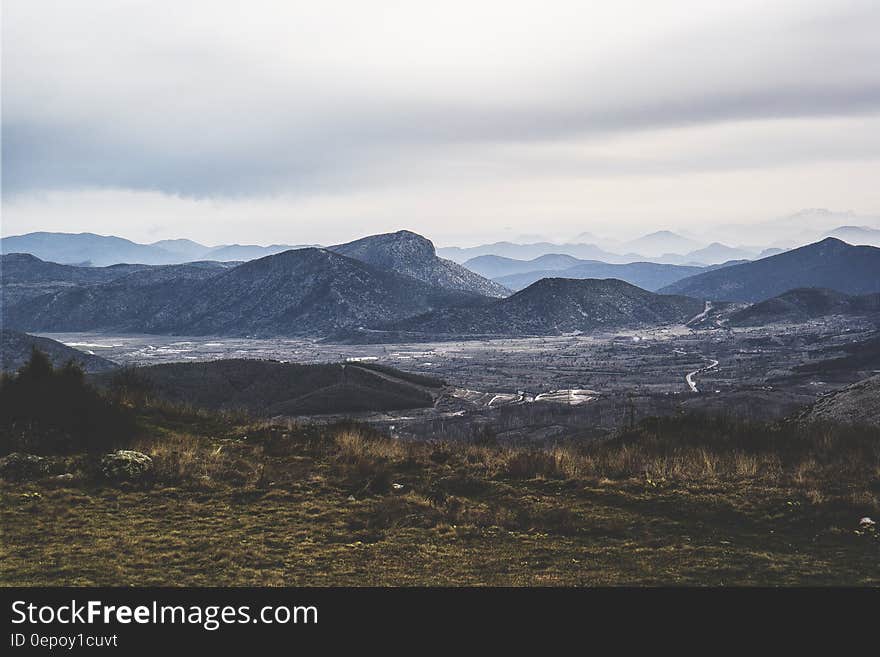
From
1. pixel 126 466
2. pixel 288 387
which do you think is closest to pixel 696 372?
pixel 288 387

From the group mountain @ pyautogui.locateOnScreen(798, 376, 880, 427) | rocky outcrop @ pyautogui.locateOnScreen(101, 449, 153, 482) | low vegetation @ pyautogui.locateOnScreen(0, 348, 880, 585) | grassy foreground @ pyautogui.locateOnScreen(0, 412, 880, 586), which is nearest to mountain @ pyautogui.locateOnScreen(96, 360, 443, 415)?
rocky outcrop @ pyautogui.locateOnScreen(101, 449, 153, 482)

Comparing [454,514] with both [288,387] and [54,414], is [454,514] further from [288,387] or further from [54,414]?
[288,387]

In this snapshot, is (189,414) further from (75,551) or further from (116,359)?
(116,359)

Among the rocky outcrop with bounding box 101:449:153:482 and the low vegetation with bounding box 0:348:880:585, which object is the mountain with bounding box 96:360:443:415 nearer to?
the rocky outcrop with bounding box 101:449:153:482

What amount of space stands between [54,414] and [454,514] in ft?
37.8

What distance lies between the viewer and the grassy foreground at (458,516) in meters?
9.16

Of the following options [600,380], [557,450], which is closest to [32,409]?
[557,450]

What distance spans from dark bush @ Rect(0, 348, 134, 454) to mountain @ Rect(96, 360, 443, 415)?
47939mm

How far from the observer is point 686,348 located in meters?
152

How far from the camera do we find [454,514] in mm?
12062

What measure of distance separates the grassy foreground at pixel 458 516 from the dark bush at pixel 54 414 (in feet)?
3.75

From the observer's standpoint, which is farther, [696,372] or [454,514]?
[696,372]

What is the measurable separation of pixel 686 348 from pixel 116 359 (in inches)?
5303

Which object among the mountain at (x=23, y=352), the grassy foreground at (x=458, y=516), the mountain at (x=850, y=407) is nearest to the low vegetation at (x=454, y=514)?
the grassy foreground at (x=458, y=516)
